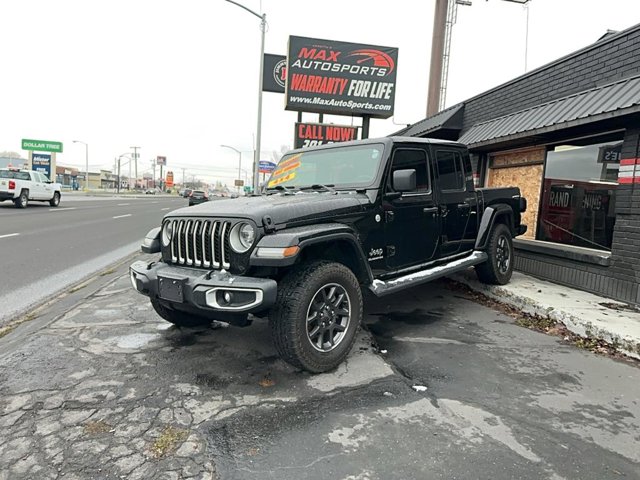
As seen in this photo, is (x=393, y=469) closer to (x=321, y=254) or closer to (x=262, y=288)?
(x=262, y=288)

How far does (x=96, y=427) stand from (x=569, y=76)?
7.96 m

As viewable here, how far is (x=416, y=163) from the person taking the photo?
16.0ft

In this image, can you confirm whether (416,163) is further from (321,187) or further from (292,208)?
(292,208)

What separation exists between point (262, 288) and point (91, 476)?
56.2 inches

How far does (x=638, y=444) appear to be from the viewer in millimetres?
2662

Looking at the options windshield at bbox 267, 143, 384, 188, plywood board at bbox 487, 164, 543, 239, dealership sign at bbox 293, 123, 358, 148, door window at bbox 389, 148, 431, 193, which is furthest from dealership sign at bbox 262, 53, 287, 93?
door window at bbox 389, 148, 431, 193

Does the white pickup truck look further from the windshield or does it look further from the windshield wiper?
the windshield wiper

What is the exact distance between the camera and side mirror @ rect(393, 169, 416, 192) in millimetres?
4145

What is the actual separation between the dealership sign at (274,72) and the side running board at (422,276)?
15.8 metres

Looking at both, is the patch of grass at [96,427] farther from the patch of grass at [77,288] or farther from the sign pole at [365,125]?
the sign pole at [365,125]

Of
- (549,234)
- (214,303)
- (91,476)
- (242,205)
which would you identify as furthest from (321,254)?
(549,234)

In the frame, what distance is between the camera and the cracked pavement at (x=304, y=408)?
7.79ft

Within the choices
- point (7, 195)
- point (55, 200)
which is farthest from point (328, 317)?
point (55, 200)

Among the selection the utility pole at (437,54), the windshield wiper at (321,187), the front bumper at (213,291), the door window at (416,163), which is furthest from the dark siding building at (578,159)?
the utility pole at (437,54)
